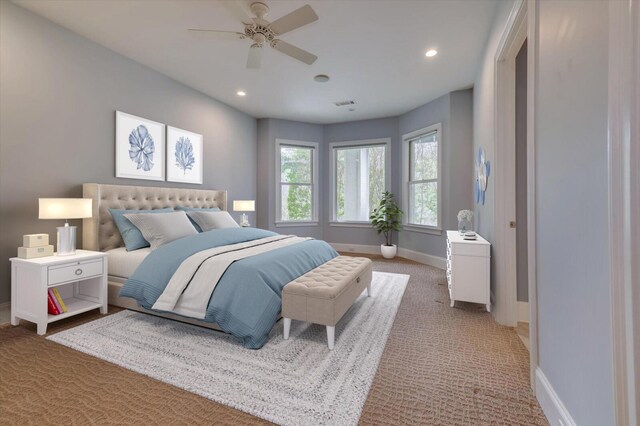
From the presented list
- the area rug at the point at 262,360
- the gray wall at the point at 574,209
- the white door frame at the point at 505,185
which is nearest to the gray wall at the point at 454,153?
the white door frame at the point at 505,185

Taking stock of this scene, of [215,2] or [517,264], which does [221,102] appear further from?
[517,264]

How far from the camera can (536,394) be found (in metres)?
1.58

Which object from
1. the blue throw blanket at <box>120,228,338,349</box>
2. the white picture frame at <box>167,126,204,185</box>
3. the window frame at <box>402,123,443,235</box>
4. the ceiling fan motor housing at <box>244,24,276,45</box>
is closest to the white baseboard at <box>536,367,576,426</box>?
the blue throw blanket at <box>120,228,338,349</box>

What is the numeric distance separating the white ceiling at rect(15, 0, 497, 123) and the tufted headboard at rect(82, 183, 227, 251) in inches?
64.2

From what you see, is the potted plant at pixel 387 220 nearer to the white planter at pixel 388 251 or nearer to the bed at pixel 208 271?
the white planter at pixel 388 251

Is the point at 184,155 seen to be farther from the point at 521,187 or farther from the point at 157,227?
the point at 521,187

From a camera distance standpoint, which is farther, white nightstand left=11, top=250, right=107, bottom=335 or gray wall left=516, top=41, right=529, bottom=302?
gray wall left=516, top=41, right=529, bottom=302

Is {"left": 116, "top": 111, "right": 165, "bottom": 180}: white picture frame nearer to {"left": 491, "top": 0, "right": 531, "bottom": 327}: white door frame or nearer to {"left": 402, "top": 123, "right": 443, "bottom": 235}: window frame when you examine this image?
{"left": 491, "top": 0, "right": 531, "bottom": 327}: white door frame

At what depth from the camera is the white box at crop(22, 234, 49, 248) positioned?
7.99 feet

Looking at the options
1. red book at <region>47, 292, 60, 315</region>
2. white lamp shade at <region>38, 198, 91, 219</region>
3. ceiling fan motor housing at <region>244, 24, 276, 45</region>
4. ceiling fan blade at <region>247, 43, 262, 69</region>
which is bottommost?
red book at <region>47, 292, 60, 315</region>

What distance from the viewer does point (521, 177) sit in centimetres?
268

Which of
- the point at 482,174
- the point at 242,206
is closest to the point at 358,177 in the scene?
the point at 242,206

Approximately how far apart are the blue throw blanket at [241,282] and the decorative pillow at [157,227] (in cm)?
44

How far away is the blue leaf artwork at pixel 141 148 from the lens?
3.59 m
